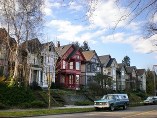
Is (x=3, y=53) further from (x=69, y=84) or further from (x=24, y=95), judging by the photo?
(x=69, y=84)

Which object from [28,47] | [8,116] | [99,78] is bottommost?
[8,116]

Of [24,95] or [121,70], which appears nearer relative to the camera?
[24,95]

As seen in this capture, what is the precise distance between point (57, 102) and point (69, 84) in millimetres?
23440

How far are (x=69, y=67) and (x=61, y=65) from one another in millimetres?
2951

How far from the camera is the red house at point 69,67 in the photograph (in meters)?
68.6

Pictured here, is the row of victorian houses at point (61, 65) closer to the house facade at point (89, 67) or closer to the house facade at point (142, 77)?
the house facade at point (89, 67)

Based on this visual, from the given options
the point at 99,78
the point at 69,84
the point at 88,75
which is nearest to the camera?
the point at 99,78

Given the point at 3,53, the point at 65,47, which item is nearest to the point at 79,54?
the point at 65,47

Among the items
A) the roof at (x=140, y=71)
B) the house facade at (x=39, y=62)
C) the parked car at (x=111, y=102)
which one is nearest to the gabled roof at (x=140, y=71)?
the roof at (x=140, y=71)

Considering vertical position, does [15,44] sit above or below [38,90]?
above

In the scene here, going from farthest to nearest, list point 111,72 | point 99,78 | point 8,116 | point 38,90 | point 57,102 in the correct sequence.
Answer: point 111,72 < point 99,78 < point 38,90 < point 57,102 < point 8,116

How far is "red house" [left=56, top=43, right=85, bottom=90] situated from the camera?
68.6m

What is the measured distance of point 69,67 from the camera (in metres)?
70.8

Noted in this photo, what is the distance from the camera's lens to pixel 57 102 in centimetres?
4609
